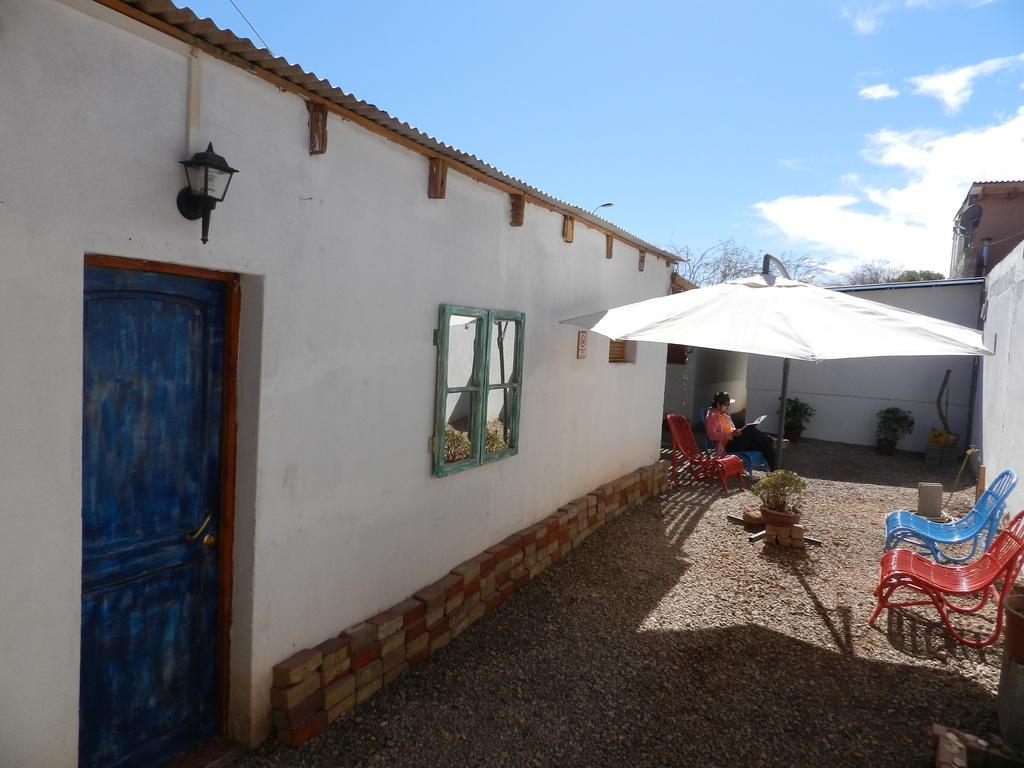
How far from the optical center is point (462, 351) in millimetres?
4781

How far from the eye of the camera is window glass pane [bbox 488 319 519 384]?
5.15 meters

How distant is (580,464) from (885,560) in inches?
112

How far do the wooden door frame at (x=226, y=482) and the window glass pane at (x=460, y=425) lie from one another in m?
1.82

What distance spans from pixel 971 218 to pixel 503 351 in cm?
1680

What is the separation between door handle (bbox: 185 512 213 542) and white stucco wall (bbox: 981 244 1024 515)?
21.4 ft

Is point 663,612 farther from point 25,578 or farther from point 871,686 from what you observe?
point 25,578

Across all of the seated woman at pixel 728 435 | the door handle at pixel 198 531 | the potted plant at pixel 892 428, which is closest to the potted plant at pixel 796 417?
the potted plant at pixel 892 428

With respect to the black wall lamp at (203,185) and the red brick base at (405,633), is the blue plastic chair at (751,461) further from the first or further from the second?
the black wall lamp at (203,185)

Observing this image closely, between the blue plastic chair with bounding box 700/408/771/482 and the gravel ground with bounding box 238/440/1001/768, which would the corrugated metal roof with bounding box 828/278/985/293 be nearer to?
the blue plastic chair with bounding box 700/408/771/482

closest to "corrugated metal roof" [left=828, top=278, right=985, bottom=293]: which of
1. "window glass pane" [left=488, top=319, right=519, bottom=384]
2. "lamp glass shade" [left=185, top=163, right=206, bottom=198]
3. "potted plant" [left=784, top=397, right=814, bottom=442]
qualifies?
"potted plant" [left=784, top=397, right=814, bottom=442]

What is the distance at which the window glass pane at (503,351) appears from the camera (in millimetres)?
5152

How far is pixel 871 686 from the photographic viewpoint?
3.89 meters

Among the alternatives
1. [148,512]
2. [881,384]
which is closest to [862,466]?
[881,384]

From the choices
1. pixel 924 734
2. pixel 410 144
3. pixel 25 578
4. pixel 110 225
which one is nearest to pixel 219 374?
pixel 110 225
